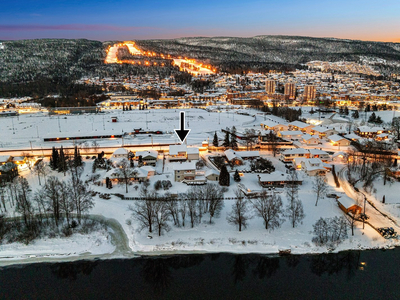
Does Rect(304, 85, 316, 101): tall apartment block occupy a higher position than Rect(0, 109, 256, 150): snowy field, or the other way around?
Rect(304, 85, 316, 101): tall apartment block

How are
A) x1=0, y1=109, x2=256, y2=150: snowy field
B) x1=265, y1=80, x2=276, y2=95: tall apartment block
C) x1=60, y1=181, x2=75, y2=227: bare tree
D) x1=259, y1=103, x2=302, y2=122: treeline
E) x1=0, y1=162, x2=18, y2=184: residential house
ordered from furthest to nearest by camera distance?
x1=265, y1=80, x2=276, y2=95: tall apartment block
x1=259, y1=103, x2=302, y2=122: treeline
x1=0, y1=109, x2=256, y2=150: snowy field
x1=0, y1=162, x2=18, y2=184: residential house
x1=60, y1=181, x2=75, y2=227: bare tree

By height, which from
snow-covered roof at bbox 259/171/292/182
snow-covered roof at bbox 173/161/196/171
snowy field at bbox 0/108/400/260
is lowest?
snowy field at bbox 0/108/400/260

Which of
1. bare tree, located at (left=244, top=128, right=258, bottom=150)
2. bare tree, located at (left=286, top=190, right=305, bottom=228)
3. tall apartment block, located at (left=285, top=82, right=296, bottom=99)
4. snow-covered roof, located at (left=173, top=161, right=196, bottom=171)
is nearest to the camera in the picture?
bare tree, located at (left=286, top=190, right=305, bottom=228)

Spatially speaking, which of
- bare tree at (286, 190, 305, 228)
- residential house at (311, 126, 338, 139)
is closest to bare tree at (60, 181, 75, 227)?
bare tree at (286, 190, 305, 228)

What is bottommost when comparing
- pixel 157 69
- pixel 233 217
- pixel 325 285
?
pixel 325 285

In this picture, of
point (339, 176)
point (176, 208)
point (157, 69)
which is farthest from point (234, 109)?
point (157, 69)

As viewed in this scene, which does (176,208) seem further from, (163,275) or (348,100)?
(348,100)

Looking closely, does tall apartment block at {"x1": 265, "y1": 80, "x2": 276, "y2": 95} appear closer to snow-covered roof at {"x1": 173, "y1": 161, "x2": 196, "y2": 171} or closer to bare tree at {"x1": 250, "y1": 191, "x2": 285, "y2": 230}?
snow-covered roof at {"x1": 173, "y1": 161, "x2": 196, "y2": 171}

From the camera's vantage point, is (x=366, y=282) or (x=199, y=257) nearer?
(x=366, y=282)
